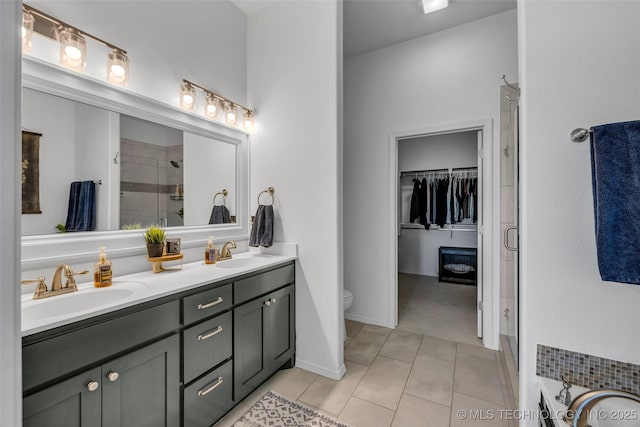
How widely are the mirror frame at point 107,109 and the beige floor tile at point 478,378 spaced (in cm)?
206

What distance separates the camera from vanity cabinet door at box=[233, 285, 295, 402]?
1674mm

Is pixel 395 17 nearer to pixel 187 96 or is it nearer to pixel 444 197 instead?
pixel 187 96

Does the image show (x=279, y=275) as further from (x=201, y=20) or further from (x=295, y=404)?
(x=201, y=20)

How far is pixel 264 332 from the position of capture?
1.87 metres

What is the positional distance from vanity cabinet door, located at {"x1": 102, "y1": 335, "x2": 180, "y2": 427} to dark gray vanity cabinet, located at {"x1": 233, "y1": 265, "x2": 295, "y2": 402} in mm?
387

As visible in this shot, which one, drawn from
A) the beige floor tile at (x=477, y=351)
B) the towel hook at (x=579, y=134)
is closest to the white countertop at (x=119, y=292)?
the towel hook at (x=579, y=134)

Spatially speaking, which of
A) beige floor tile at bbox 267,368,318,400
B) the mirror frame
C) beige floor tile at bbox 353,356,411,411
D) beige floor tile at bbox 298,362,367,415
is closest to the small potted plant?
the mirror frame

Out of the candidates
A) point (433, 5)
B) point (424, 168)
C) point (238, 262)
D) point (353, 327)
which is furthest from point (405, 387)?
point (424, 168)

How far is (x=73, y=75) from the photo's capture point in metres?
1.40

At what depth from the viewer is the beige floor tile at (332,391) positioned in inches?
69.3

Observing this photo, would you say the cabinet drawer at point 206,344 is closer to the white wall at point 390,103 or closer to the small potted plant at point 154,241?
the small potted plant at point 154,241

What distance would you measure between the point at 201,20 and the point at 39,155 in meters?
1.47

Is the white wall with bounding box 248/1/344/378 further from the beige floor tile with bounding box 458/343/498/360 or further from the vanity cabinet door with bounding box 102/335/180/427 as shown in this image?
the beige floor tile with bounding box 458/343/498/360

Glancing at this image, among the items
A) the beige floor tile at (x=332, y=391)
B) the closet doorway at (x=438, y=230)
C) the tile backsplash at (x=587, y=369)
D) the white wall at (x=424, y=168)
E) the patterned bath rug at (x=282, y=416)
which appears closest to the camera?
the tile backsplash at (x=587, y=369)
